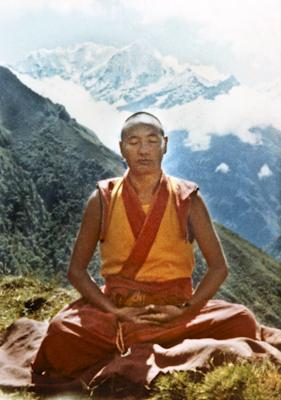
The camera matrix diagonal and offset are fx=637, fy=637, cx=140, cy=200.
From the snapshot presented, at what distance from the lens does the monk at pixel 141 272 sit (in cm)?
517

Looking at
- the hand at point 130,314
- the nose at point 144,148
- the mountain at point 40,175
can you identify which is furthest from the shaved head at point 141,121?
the mountain at point 40,175

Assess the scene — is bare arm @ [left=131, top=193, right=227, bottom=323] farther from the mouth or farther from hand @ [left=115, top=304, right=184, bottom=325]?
the mouth

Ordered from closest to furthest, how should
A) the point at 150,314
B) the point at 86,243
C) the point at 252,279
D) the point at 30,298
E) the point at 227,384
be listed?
the point at 227,384 → the point at 150,314 → the point at 86,243 → the point at 30,298 → the point at 252,279

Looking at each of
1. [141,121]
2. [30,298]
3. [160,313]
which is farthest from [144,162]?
[30,298]

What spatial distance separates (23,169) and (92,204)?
9765 centimetres

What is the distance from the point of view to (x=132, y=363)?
4.75 m

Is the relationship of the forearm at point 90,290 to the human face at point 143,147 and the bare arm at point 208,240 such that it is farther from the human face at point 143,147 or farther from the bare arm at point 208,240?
the human face at point 143,147

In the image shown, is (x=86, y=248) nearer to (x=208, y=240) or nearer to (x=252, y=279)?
(x=208, y=240)

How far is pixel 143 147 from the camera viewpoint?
5562mm

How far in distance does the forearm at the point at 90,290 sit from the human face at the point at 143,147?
1.05 m

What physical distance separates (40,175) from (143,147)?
98.0 m

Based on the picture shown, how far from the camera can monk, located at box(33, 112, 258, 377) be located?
5.17 metres

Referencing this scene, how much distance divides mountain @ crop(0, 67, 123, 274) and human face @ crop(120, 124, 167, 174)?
2221 inches

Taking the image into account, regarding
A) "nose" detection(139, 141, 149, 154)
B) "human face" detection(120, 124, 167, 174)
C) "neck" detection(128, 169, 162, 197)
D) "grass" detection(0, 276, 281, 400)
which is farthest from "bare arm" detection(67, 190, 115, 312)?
"grass" detection(0, 276, 281, 400)
